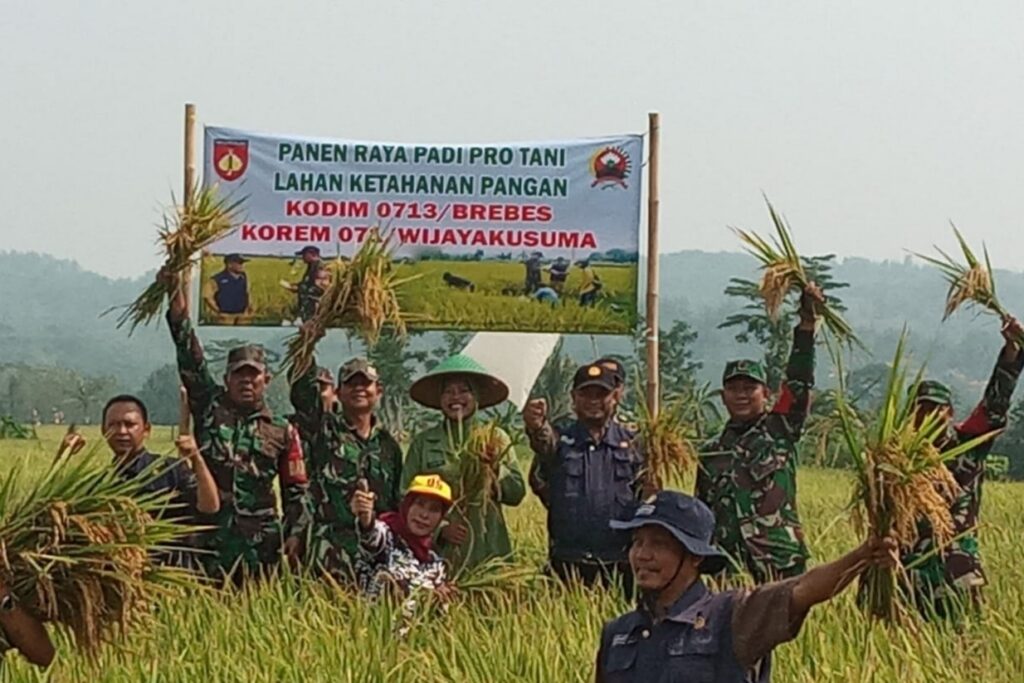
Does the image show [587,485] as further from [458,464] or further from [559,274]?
[559,274]

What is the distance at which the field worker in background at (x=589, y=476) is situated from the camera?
6699mm

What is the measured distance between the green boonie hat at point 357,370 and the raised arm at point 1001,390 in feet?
7.79

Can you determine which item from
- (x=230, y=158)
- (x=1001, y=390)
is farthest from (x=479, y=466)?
(x=230, y=158)

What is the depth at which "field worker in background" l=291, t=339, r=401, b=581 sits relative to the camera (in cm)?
650

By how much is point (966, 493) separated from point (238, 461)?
2.92 m

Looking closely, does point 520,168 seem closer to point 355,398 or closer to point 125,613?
point 355,398

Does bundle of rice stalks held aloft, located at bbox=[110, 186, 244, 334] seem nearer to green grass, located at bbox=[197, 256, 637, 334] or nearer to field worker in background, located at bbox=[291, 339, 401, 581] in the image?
field worker in background, located at bbox=[291, 339, 401, 581]

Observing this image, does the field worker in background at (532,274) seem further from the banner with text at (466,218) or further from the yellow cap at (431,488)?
the yellow cap at (431,488)

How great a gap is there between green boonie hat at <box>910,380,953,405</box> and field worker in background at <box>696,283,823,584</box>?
47 cm

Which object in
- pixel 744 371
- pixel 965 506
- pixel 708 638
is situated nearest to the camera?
pixel 708 638

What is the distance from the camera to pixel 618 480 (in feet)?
22.1

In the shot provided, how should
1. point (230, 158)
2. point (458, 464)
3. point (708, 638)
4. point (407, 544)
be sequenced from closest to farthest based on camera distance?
1. point (708, 638)
2. point (407, 544)
3. point (458, 464)
4. point (230, 158)

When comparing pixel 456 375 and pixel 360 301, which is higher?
pixel 360 301

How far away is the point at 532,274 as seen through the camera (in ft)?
33.2
